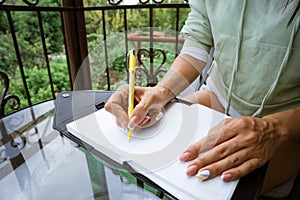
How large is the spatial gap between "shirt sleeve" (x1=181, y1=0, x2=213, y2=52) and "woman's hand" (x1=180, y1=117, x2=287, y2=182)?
310mm

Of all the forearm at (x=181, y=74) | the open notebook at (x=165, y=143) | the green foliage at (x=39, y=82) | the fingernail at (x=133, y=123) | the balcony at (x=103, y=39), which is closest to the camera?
the open notebook at (x=165, y=143)

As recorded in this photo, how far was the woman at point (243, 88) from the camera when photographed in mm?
388

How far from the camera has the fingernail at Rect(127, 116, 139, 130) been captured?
1.48 ft

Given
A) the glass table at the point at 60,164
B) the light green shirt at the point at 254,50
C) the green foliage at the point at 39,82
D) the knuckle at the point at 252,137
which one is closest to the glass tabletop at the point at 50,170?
the glass table at the point at 60,164

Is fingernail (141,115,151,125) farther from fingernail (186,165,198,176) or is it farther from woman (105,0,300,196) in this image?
fingernail (186,165,198,176)

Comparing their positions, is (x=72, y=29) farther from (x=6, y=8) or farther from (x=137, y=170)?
(x=137, y=170)

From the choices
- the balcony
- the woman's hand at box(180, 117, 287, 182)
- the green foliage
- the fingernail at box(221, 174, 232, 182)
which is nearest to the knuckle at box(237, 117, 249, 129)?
the woman's hand at box(180, 117, 287, 182)

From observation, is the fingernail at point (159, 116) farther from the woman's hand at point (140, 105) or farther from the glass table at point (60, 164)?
the glass table at point (60, 164)

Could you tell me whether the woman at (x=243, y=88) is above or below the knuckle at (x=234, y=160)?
above

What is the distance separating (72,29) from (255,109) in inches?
35.2

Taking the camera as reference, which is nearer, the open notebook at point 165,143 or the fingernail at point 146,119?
the open notebook at point 165,143

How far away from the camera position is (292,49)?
1.55 ft

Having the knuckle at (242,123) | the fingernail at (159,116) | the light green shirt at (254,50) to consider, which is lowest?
the fingernail at (159,116)

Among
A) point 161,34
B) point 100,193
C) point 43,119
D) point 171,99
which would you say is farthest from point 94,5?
point 100,193
